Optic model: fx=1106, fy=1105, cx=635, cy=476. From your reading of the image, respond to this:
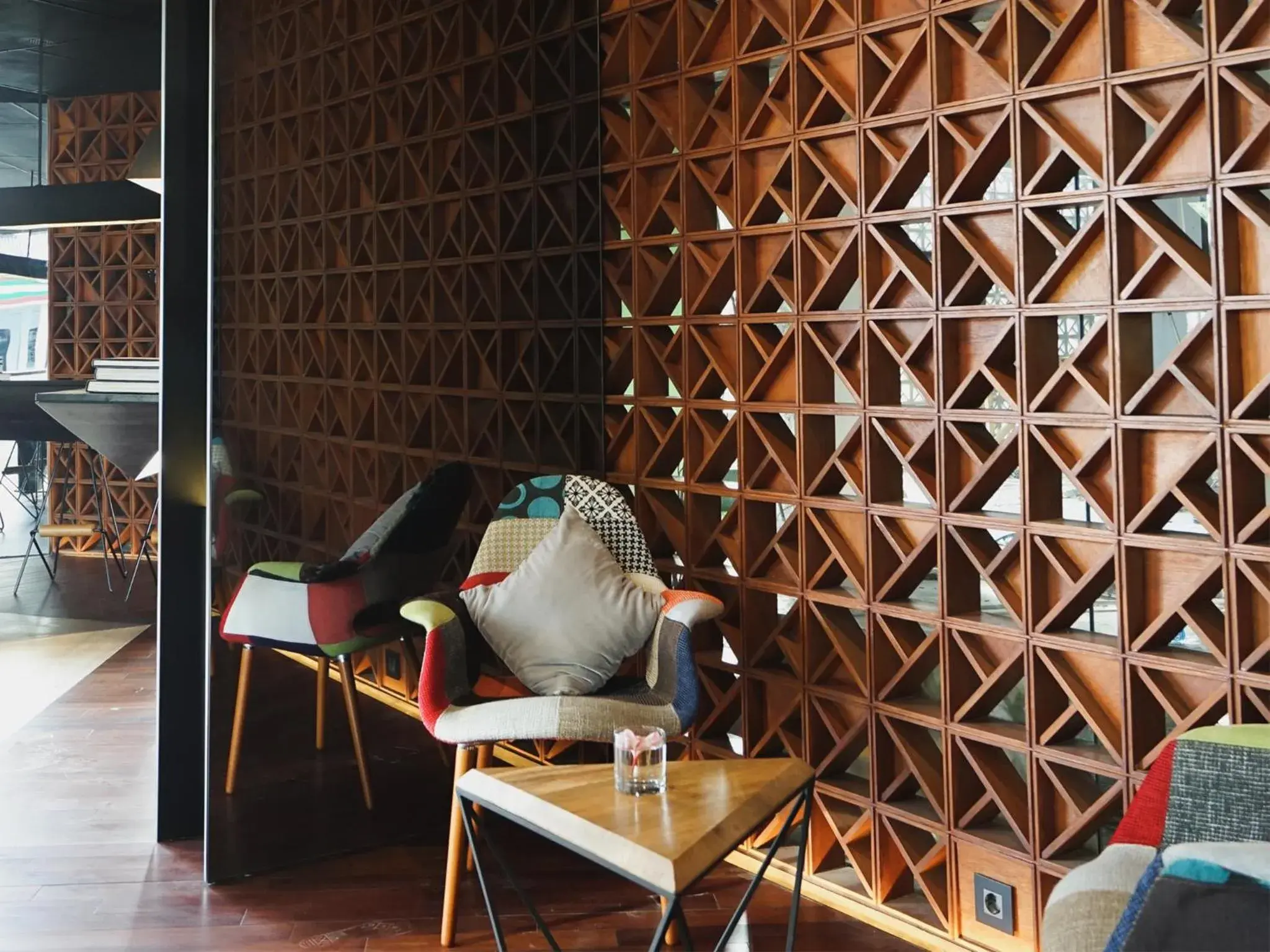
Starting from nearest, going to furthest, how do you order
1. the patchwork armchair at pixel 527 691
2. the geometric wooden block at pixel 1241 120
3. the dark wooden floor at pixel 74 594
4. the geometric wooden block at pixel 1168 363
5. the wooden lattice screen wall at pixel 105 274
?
1. the geometric wooden block at pixel 1241 120
2. the geometric wooden block at pixel 1168 363
3. the patchwork armchair at pixel 527 691
4. the dark wooden floor at pixel 74 594
5. the wooden lattice screen wall at pixel 105 274

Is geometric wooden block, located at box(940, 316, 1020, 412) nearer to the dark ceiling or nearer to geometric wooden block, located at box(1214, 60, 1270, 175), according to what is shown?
geometric wooden block, located at box(1214, 60, 1270, 175)

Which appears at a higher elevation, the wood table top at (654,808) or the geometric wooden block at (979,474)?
the geometric wooden block at (979,474)

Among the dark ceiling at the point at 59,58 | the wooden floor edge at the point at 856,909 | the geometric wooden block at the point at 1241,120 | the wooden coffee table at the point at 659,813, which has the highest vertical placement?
the dark ceiling at the point at 59,58

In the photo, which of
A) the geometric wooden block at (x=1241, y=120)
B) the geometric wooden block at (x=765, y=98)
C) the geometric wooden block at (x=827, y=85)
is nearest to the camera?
the geometric wooden block at (x=1241, y=120)

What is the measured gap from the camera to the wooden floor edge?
2695 millimetres

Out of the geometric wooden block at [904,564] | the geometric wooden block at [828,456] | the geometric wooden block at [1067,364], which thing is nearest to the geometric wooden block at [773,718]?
the geometric wooden block at [904,564]

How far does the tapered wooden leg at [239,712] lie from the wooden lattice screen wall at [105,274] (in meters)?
5.51

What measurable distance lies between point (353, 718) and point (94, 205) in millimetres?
2529

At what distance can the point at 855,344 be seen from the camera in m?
2.87

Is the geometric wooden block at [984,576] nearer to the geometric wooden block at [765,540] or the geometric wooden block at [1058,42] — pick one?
the geometric wooden block at [765,540]

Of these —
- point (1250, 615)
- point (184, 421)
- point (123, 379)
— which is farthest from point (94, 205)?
point (1250, 615)

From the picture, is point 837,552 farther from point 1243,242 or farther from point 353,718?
point 353,718

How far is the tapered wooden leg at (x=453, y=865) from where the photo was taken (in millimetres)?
2697

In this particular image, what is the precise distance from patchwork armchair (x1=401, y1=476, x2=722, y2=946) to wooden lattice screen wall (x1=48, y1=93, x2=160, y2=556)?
5626 millimetres
